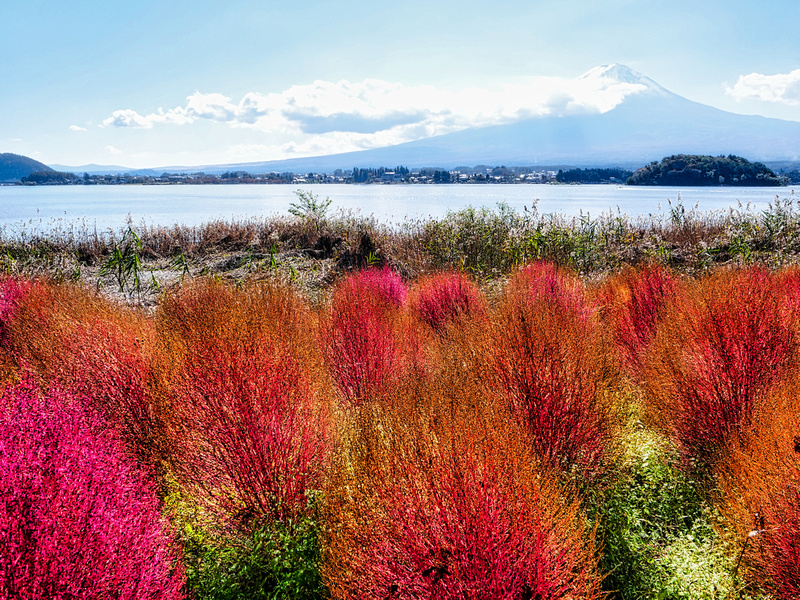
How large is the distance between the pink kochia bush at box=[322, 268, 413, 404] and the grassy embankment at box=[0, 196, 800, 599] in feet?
0.13

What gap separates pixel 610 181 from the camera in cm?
6494

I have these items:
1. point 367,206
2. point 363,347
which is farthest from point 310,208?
point 367,206

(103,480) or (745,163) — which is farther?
(745,163)

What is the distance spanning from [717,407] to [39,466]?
6394 mm

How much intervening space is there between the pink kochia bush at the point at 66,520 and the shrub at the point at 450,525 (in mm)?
1230

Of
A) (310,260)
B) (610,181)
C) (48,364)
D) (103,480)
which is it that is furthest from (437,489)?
(610,181)

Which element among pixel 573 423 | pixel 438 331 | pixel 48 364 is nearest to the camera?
pixel 573 423

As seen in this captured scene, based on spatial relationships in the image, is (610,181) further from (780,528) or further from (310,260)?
(780,528)

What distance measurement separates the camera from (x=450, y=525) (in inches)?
111

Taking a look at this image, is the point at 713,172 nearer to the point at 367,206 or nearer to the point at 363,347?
the point at 367,206

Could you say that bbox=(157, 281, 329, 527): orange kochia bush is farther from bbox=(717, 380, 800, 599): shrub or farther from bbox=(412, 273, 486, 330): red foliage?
bbox=(412, 273, 486, 330): red foliage

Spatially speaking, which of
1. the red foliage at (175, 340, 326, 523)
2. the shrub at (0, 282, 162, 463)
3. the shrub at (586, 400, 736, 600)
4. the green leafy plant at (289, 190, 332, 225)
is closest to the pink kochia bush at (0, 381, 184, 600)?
the red foliage at (175, 340, 326, 523)

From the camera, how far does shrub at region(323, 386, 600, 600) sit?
2.76 meters

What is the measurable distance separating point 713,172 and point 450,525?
48.5 m
